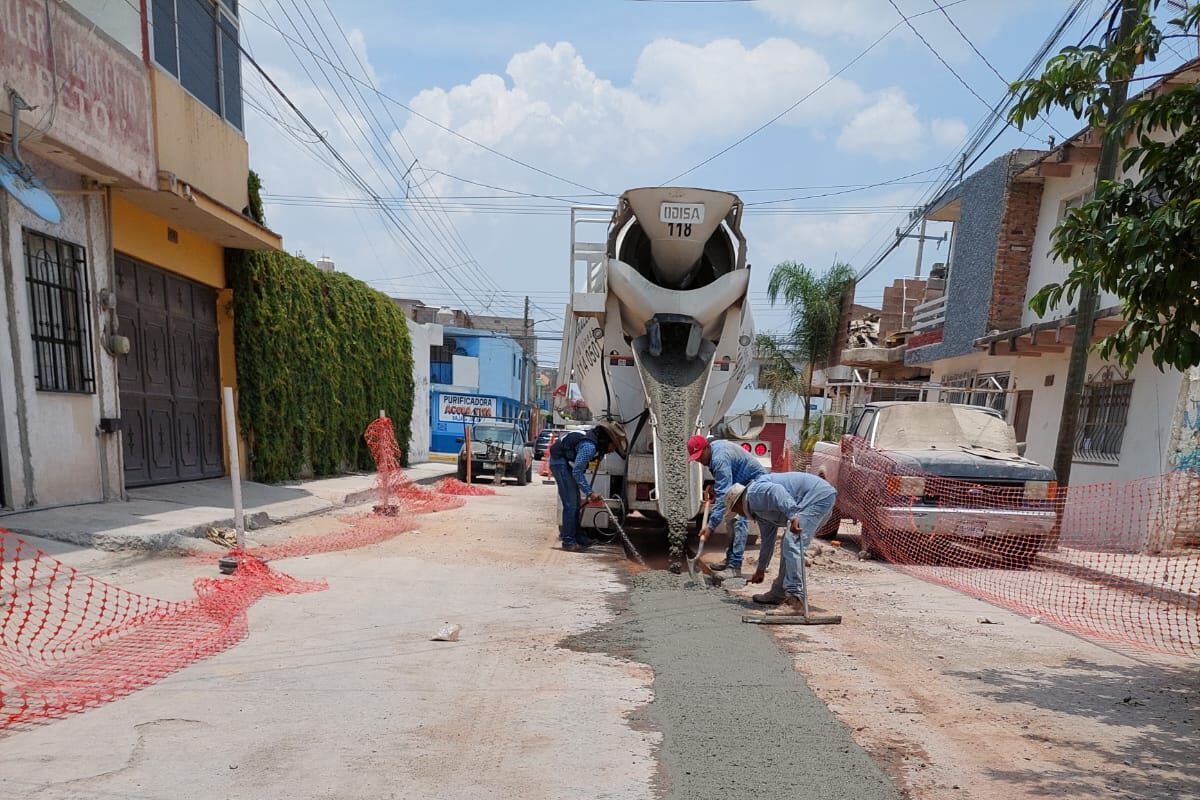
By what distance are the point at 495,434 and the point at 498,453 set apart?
1232 mm

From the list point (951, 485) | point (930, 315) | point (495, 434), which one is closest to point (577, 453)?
point (951, 485)

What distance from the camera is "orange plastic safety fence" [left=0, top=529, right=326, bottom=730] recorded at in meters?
3.83

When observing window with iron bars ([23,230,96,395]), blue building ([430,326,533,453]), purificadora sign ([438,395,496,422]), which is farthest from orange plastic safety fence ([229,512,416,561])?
blue building ([430,326,533,453])

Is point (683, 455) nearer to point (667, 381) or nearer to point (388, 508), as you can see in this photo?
point (667, 381)

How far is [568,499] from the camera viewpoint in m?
8.71

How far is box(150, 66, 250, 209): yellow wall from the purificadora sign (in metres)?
20.9

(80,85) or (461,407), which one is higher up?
(80,85)

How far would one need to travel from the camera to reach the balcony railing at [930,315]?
1783 cm

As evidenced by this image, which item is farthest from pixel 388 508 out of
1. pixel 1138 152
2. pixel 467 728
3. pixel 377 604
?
pixel 1138 152

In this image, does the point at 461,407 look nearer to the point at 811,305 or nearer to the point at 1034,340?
the point at 811,305

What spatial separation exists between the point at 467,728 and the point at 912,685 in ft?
8.61

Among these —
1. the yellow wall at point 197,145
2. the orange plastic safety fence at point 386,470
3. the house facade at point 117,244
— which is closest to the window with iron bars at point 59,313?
the house facade at point 117,244

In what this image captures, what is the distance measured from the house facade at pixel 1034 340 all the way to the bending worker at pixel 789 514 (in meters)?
6.09

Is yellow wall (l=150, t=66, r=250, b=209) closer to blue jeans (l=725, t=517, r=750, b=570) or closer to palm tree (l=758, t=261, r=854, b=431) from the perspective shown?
blue jeans (l=725, t=517, r=750, b=570)
